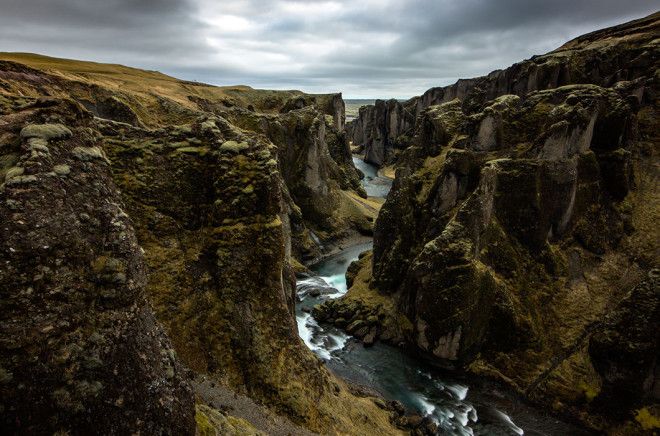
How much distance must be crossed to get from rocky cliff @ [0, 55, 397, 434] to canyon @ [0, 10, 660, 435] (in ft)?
0.19

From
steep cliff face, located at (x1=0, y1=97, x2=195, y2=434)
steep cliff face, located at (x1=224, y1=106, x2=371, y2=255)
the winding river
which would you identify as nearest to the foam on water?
the winding river

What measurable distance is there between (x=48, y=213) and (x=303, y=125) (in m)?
75.7

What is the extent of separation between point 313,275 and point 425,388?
106 ft

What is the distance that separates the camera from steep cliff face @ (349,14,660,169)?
70500 mm

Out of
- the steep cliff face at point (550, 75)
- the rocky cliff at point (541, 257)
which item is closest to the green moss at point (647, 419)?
the rocky cliff at point (541, 257)

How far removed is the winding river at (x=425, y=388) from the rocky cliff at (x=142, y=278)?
21.2 feet

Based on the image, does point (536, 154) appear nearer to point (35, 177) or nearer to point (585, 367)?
point (585, 367)

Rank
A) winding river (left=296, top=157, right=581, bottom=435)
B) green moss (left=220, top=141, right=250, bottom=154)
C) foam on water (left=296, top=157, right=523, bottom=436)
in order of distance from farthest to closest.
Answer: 1. foam on water (left=296, top=157, right=523, bottom=436)
2. winding river (left=296, top=157, right=581, bottom=435)
3. green moss (left=220, top=141, right=250, bottom=154)

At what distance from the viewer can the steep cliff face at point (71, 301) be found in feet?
28.4

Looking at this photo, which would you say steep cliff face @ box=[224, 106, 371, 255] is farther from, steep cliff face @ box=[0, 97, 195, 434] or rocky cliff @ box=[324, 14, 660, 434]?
steep cliff face @ box=[0, 97, 195, 434]

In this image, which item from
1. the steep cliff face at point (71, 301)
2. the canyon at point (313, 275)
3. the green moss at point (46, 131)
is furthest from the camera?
the green moss at point (46, 131)

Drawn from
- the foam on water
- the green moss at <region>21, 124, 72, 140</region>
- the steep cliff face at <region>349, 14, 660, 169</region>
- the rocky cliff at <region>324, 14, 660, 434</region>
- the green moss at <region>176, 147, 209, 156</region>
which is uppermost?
the steep cliff face at <region>349, 14, 660, 169</region>

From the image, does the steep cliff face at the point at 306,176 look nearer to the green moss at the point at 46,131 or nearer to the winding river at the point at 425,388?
the winding river at the point at 425,388

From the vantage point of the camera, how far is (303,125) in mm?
83000
